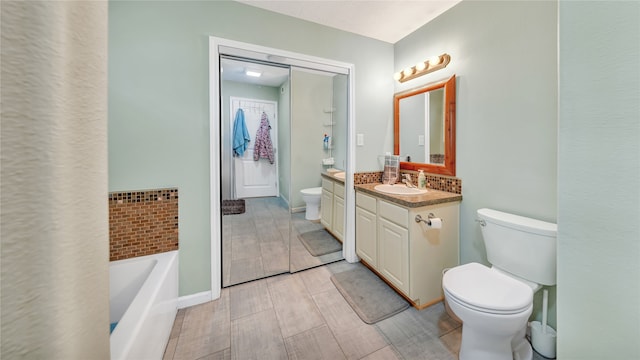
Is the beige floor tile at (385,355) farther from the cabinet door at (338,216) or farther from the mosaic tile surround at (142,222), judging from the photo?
the mosaic tile surround at (142,222)

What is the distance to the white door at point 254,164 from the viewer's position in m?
2.21

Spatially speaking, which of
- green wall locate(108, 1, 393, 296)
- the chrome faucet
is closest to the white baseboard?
green wall locate(108, 1, 393, 296)

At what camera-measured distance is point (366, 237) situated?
86.9 inches

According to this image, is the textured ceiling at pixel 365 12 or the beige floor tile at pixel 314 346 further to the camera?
the textured ceiling at pixel 365 12

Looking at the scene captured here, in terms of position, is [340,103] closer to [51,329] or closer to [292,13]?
[292,13]

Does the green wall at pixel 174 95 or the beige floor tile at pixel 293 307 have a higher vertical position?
the green wall at pixel 174 95

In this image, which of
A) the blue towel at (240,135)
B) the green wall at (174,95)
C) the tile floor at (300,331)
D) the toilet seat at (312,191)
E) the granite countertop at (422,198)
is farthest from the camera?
the toilet seat at (312,191)

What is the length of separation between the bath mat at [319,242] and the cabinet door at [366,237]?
11.6 inches

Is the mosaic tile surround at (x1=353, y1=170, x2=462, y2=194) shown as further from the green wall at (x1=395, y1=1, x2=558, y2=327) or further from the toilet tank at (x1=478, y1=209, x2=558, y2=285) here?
the toilet tank at (x1=478, y1=209, x2=558, y2=285)

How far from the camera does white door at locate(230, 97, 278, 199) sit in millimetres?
2215

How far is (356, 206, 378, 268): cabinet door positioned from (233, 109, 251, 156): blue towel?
1.36 metres

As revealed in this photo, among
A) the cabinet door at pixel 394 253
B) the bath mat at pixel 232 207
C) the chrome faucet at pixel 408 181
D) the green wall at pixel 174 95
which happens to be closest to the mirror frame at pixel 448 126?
the chrome faucet at pixel 408 181

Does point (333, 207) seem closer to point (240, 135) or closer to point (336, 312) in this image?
point (336, 312)

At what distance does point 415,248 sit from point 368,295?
579 mm
